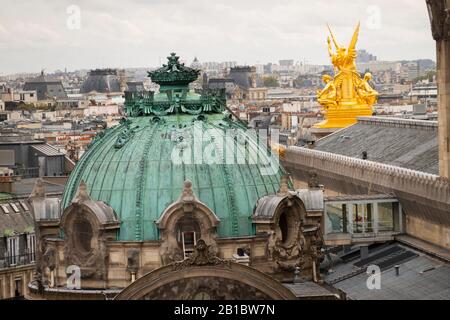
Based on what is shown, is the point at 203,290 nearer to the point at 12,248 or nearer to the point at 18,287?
the point at 18,287

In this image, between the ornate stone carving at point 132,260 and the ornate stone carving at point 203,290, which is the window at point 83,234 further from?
the ornate stone carving at point 203,290

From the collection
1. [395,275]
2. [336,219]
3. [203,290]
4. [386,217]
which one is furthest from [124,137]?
[386,217]

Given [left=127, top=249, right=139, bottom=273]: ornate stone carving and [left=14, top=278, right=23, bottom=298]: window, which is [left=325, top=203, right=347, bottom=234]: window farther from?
[left=14, top=278, right=23, bottom=298]: window

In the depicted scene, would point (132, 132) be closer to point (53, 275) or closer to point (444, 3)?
point (53, 275)

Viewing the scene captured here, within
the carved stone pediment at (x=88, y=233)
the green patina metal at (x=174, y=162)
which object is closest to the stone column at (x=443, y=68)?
the green patina metal at (x=174, y=162)

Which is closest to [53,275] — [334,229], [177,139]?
[177,139]
